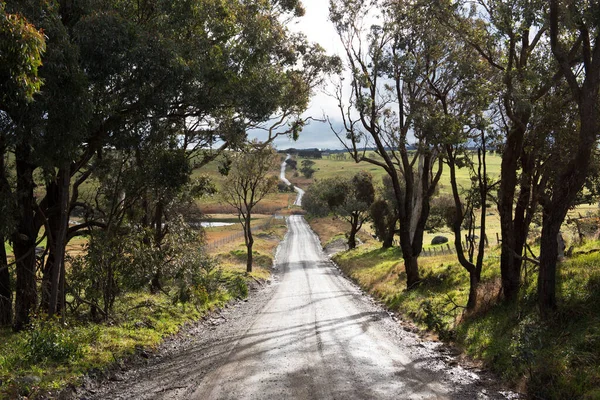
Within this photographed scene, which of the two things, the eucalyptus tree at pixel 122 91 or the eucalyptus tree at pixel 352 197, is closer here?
the eucalyptus tree at pixel 122 91

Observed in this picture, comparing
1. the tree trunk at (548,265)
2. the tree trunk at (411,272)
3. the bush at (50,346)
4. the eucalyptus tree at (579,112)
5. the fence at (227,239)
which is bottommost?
the fence at (227,239)

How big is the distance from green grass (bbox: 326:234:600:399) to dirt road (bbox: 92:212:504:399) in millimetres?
773

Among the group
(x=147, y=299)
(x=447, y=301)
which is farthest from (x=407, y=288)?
(x=147, y=299)

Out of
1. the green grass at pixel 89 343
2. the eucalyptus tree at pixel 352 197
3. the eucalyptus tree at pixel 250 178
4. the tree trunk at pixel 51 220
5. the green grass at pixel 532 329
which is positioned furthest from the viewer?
the eucalyptus tree at pixel 352 197

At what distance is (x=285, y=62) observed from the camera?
21.7 m

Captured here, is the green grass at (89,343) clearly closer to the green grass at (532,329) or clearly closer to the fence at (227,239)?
the green grass at (532,329)

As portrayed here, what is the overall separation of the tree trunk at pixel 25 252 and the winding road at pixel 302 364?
162 inches

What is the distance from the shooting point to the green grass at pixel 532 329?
27.4ft

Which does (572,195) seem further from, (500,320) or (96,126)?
(96,126)

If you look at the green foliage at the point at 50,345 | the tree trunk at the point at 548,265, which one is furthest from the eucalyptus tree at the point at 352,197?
the green foliage at the point at 50,345

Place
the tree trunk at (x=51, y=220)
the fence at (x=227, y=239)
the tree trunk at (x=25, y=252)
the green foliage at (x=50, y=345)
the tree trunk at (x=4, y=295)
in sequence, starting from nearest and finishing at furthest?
the green foliage at (x=50, y=345) < the tree trunk at (x=25, y=252) < the tree trunk at (x=4, y=295) < the tree trunk at (x=51, y=220) < the fence at (x=227, y=239)

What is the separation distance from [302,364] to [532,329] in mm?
4873

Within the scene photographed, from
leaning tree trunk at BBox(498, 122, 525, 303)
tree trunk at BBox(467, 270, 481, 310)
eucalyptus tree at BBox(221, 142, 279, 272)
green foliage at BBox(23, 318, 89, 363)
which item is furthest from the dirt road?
eucalyptus tree at BBox(221, 142, 279, 272)

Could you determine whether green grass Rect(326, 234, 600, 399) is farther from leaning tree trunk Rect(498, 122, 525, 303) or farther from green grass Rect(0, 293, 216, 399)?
green grass Rect(0, 293, 216, 399)
